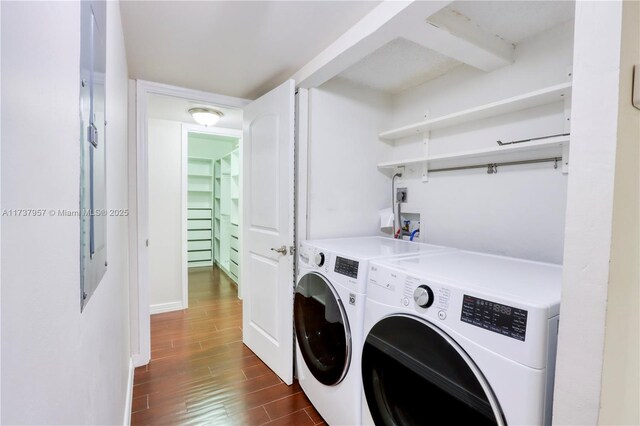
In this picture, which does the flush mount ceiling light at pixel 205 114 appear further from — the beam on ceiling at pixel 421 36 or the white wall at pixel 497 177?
the white wall at pixel 497 177

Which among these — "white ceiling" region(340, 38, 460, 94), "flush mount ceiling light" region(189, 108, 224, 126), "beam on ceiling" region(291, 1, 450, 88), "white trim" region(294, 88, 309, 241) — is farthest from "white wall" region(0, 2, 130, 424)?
"flush mount ceiling light" region(189, 108, 224, 126)

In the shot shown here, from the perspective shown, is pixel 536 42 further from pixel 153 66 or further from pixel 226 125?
pixel 226 125

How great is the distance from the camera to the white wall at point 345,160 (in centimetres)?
205

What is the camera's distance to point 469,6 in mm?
1350

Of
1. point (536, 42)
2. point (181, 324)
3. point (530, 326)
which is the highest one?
point (536, 42)

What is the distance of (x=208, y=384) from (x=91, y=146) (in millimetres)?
1797

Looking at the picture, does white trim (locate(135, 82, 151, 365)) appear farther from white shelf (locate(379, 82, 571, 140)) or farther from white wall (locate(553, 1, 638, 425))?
white wall (locate(553, 1, 638, 425))

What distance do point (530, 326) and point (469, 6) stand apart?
1361 millimetres

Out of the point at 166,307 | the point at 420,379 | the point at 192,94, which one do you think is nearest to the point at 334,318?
the point at 420,379

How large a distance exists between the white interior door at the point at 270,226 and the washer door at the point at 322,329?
16cm

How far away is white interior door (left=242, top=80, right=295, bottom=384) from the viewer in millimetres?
1935

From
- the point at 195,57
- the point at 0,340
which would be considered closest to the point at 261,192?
the point at 195,57

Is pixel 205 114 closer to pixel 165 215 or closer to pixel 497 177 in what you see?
pixel 165 215

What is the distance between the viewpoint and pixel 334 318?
148 centimetres
